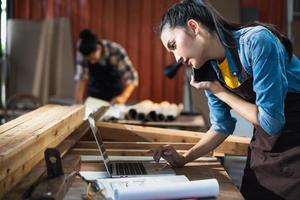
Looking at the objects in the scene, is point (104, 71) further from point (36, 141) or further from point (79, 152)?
point (36, 141)

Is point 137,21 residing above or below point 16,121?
above

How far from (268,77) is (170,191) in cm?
48

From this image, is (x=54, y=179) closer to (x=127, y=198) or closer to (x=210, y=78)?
(x=127, y=198)

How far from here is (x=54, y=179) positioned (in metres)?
1.56

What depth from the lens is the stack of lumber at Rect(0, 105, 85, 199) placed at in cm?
148

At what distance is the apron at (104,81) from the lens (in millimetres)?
5500

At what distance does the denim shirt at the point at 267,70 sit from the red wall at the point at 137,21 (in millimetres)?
5431

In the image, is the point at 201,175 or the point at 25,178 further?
the point at 201,175

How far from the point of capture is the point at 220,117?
200 centimetres

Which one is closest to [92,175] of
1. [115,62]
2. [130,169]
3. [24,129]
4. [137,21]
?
[130,169]

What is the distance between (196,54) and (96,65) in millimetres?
3879

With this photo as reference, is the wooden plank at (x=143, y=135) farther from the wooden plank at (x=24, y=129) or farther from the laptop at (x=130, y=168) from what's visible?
the laptop at (x=130, y=168)

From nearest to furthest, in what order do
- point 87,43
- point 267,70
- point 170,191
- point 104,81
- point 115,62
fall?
point 170,191 → point 267,70 → point 87,43 → point 115,62 → point 104,81

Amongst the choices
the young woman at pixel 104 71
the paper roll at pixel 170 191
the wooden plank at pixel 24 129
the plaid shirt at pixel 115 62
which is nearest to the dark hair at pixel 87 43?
the young woman at pixel 104 71
